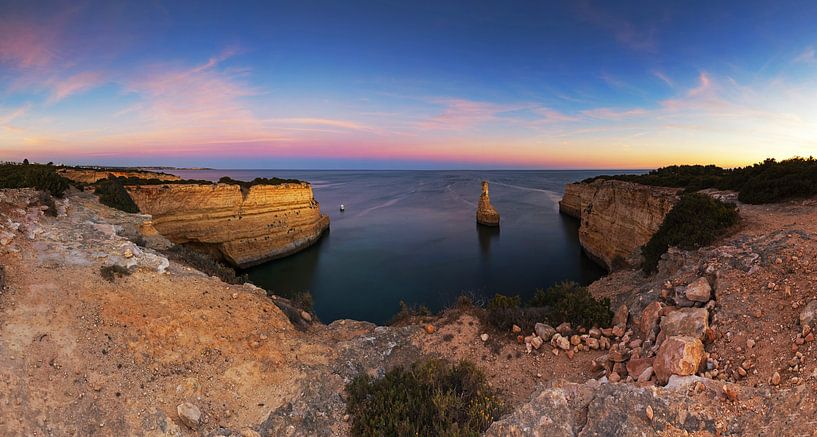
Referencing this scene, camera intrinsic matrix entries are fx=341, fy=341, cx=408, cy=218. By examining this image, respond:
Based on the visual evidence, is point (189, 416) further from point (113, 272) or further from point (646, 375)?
point (646, 375)

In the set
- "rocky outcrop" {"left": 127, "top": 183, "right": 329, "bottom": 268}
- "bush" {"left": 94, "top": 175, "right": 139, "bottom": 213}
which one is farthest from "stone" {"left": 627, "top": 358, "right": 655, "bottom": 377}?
"rocky outcrop" {"left": 127, "top": 183, "right": 329, "bottom": 268}

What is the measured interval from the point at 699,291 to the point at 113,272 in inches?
447

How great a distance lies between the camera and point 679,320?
18.7 ft

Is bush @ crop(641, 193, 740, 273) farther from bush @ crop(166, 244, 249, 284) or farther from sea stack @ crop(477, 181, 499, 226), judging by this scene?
sea stack @ crop(477, 181, 499, 226)

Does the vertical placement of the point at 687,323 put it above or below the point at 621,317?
above

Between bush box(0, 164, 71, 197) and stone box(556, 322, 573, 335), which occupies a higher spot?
bush box(0, 164, 71, 197)

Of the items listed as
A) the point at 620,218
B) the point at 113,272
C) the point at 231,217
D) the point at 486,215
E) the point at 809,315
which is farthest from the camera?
the point at 486,215

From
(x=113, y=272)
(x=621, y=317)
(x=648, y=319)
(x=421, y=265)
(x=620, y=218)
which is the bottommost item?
(x=421, y=265)

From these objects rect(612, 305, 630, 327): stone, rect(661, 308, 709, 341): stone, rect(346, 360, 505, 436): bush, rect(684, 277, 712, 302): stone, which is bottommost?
rect(346, 360, 505, 436): bush

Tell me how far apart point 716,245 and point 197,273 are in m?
12.6

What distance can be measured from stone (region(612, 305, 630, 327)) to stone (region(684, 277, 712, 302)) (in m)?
1.12

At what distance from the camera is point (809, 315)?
15.0ft

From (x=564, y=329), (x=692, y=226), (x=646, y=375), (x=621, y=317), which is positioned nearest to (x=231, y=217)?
(x=564, y=329)

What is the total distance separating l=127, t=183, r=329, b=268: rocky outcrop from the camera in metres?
20.9
